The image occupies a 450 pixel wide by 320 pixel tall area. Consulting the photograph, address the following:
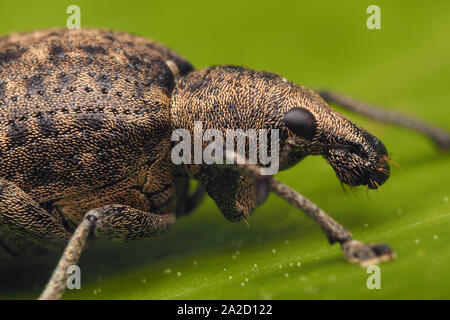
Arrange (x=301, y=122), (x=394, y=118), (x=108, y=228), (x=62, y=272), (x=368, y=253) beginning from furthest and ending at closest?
(x=394, y=118), (x=301, y=122), (x=108, y=228), (x=62, y=272), (x=368, y=253)

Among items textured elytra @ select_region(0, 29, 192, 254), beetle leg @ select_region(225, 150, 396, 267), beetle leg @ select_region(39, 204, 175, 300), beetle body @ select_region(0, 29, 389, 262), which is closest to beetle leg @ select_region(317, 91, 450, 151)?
beetle body @ select_region(0, 29, 389, 262)

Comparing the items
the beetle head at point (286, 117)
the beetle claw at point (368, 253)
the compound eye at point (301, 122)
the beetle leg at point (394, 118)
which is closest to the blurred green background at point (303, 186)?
the beetle claw at point (368, 253)

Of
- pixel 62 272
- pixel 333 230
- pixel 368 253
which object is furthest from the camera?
pixel 333 230

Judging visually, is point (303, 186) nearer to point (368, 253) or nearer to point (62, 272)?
point (368, 253)

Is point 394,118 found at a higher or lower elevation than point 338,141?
higher

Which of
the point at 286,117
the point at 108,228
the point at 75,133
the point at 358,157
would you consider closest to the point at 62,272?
the point at 108,228

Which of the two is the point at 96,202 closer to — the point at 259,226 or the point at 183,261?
the point at 183,261

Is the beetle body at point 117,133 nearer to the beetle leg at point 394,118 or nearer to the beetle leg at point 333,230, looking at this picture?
the beetle leg at point 333,230
